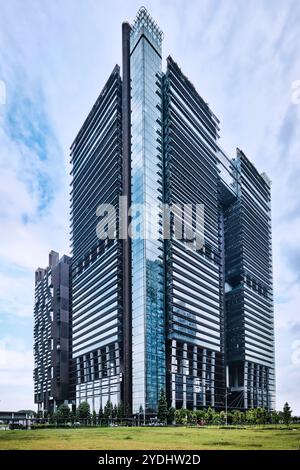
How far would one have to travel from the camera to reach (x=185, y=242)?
146 meters

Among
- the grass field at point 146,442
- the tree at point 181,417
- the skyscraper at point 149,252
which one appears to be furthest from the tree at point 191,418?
the grass field at point 146,442

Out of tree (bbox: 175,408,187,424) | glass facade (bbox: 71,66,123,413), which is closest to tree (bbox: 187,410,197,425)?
tree (bbox: 175,408,187,424)

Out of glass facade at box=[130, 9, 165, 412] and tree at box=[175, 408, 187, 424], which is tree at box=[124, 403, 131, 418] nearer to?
glass facade at box=[130, 9, 165, 412]

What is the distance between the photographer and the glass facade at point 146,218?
122 meters

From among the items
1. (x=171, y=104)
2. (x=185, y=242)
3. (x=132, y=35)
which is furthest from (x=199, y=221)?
(x=132, y=35)

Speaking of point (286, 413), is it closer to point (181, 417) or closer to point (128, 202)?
point (181, 417)

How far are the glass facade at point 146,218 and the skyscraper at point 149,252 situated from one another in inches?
13.1

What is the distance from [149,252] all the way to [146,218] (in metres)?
9.94

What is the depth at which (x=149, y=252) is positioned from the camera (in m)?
128

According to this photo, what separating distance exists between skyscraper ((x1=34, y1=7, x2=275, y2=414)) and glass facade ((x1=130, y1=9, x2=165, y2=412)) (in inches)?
13.1

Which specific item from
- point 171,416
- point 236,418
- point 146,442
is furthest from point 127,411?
point 146,442

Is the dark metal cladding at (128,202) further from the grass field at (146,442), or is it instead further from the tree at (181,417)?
the grass field at (146,442)

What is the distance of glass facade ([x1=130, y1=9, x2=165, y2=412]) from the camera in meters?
Answer: 122
